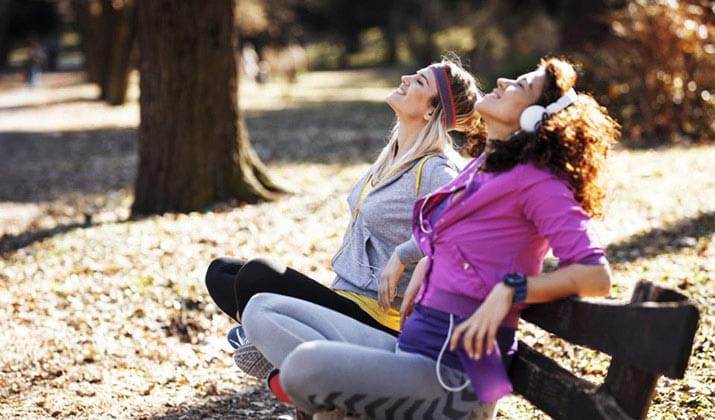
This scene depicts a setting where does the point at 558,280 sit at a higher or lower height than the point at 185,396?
higher

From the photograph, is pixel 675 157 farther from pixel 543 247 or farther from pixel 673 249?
pixel 543 247

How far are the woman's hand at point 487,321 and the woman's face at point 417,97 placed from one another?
1385mm

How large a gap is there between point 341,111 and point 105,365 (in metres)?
19.2

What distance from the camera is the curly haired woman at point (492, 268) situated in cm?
271

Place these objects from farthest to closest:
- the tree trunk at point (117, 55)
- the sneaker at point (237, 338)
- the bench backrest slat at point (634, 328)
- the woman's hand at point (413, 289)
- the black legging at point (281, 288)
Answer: the tree trunk at point (117, 55), the sneaker at point (237, 338), the black legging at point (281, 288), the woman's hand at point (413, 289), the bench backrest slat at point (634, 328)

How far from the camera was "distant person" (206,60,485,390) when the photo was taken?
11.8ft

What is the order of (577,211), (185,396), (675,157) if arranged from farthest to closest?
(675,157) < (185,396) < (577,211)

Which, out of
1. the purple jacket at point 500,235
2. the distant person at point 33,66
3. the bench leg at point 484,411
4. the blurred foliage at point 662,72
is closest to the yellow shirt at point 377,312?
the purple jacket at point 500,235

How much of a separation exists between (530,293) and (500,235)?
0.22m

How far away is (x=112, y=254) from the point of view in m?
7.65

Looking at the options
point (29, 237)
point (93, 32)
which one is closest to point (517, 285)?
point (29, 237)

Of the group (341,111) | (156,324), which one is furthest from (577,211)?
(341,111)

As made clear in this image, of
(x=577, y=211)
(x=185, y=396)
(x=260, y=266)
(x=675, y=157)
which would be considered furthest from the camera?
(x=675, y=157)

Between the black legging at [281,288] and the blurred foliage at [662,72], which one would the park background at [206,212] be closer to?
the blurred foliage at [662,72]
